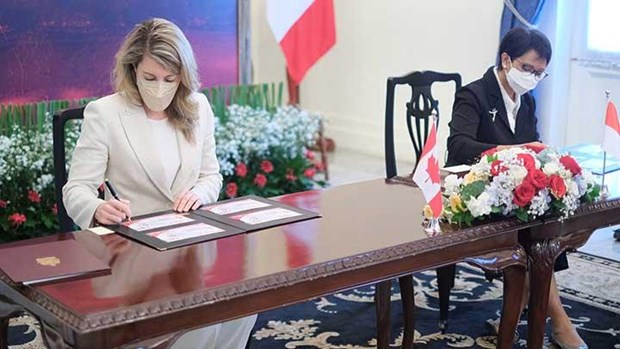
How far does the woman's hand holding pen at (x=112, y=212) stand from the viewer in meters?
2.21

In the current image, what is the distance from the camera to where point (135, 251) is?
198 cm

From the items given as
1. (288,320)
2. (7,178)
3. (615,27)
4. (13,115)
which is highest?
(615,27)

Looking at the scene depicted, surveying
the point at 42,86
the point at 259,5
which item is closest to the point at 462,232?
the point at 42,86

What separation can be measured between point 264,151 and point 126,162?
2324mm

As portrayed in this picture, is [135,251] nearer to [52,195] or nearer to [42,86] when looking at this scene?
[52,195]

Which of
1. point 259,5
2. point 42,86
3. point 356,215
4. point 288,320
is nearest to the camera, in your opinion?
point 356,215

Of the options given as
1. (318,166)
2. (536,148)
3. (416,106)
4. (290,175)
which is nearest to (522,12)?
(318,166)

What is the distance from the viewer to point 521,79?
3.09m

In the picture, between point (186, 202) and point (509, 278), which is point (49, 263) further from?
point (509, 278)

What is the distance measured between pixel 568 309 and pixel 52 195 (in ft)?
7.70

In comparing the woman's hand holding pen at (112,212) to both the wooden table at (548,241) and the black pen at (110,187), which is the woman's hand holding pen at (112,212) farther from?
the wooden table at (548,241)

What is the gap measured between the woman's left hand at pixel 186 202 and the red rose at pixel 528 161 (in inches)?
33.5

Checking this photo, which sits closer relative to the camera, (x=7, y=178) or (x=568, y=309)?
(x=568, y=309)

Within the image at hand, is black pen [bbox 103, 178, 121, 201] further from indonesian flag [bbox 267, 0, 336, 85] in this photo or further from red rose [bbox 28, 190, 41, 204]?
indonesian flag [bbox 267, 0, 336, 85]
